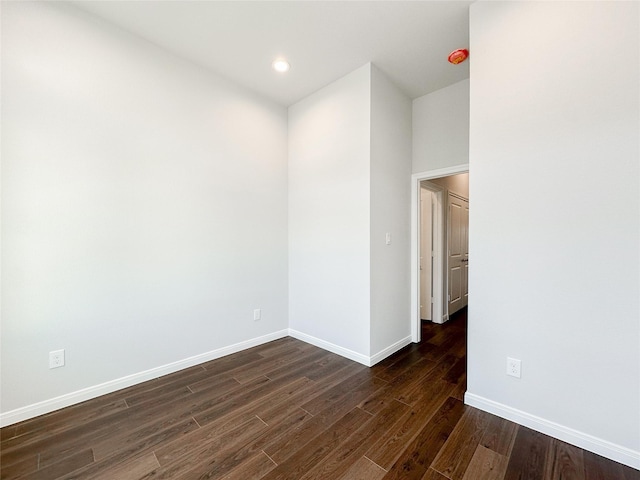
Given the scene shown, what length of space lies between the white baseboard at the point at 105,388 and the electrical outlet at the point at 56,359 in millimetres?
242

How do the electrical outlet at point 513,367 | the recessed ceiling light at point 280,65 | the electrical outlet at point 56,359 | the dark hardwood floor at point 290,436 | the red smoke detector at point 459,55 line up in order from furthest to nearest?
the recessed ceiling light at point 280,65 < the red smoke detector at point 459,55 < the electrical outlet at point 56,359 < the electrical outlet at point 513,367 < the dark hardwood floor at point 290,436

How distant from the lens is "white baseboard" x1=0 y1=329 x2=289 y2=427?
6.07 ft

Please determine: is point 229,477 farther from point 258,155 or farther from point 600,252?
point 258,155

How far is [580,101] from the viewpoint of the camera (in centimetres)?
161

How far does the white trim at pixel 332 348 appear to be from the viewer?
2.74m

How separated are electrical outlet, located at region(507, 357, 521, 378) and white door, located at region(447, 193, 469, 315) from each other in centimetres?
241

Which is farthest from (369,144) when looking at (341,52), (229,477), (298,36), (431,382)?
(229,477)

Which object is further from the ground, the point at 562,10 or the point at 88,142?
the point at 562,10

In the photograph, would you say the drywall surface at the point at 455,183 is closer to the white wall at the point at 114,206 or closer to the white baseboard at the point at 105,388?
the white wall at the point at 114,206

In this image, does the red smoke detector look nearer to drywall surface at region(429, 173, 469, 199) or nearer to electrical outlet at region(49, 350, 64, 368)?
drywall surface at region(429, 173, 469, 199)

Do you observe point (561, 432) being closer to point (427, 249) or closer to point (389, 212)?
point (389, 212)

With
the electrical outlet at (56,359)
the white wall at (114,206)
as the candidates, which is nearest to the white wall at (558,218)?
the white wall at (114,206)

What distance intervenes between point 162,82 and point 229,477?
306 centimetres

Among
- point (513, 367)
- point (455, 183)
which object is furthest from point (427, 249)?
point (513, 367)
